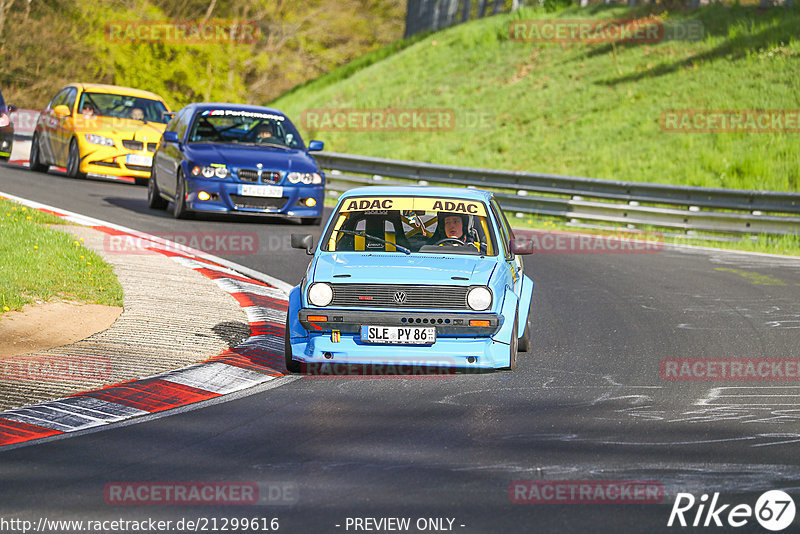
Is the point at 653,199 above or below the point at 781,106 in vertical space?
below

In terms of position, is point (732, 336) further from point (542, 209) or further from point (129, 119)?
point (129, 119)

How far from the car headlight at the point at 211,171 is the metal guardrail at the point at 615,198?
24.6 ft

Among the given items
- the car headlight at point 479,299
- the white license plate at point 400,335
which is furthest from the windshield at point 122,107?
the car headlight at point 479,299

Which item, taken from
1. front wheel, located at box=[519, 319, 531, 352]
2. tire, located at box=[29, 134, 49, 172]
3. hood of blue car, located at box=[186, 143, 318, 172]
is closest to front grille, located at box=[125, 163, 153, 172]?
tire, located at box=[29, 134, 49, 172]

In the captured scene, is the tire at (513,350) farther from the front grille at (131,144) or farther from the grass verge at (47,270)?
the front grille at (131,144)

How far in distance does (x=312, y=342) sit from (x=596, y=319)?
3995 millimetres

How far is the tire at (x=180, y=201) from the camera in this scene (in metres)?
17.3

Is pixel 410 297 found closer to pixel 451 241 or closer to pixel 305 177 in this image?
pixel 451 241

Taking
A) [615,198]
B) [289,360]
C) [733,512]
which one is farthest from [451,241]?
[615,198]

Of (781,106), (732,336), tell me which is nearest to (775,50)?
(781,106)

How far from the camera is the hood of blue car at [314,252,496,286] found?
8648 mm

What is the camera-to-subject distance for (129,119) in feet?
73.9

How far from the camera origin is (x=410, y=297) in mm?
8570

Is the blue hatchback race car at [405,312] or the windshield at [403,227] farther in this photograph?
the windshield at [403,227]
